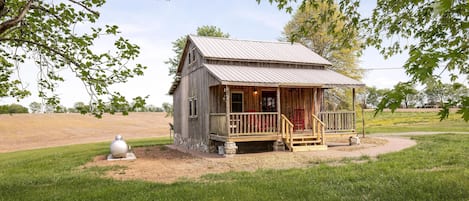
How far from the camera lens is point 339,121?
16.4 meters

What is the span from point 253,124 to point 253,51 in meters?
5.00

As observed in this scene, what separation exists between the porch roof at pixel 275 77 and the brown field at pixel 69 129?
20872mm

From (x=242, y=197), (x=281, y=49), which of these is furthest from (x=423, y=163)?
(x=281, y=49)

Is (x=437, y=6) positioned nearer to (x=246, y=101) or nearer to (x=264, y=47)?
(x=246, y=101)

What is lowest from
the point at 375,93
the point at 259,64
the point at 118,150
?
the point at 118,150

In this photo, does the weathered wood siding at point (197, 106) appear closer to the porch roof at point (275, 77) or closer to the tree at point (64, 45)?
the porch roof at point (275, 77)

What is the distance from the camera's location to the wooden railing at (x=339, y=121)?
1625 cm

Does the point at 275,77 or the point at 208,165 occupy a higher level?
the point at 275,77

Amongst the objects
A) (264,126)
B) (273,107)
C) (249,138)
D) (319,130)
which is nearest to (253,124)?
(264,126)

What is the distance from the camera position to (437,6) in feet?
6.81

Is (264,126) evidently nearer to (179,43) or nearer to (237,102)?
(237,102)

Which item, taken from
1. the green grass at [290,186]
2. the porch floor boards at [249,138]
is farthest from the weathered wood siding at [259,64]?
the green grass at [290,186]

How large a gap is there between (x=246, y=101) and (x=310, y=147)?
370 centimetres

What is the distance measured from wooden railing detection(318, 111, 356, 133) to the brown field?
74.6ft
